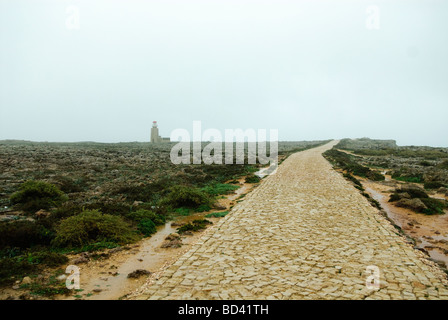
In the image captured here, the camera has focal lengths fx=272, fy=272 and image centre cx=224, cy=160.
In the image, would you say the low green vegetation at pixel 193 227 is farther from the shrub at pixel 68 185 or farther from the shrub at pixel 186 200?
the shrub at pixel 68 185

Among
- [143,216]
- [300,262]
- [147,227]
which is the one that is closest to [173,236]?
[147,227]

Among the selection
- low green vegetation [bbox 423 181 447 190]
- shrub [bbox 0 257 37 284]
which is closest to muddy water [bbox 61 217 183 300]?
shrub [bbox 0 257 37 284]

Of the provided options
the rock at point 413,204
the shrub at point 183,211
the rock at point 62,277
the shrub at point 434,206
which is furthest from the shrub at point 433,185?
the rock at point 62,277

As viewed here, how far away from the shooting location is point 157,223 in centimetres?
1004

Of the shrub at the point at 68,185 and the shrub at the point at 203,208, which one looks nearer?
the shrub at the point at 203,208

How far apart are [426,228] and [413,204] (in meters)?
2.83

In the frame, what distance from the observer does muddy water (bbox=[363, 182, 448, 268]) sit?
769 cm

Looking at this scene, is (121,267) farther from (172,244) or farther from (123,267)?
(172,244)

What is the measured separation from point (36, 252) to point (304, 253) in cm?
646

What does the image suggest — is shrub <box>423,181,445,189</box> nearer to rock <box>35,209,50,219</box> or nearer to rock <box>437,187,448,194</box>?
rock <box>437,187,448,194</box>

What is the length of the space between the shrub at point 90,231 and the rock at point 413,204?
1207 cm

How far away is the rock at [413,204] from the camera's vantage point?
40.2ft

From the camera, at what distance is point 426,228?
10.0 meters
